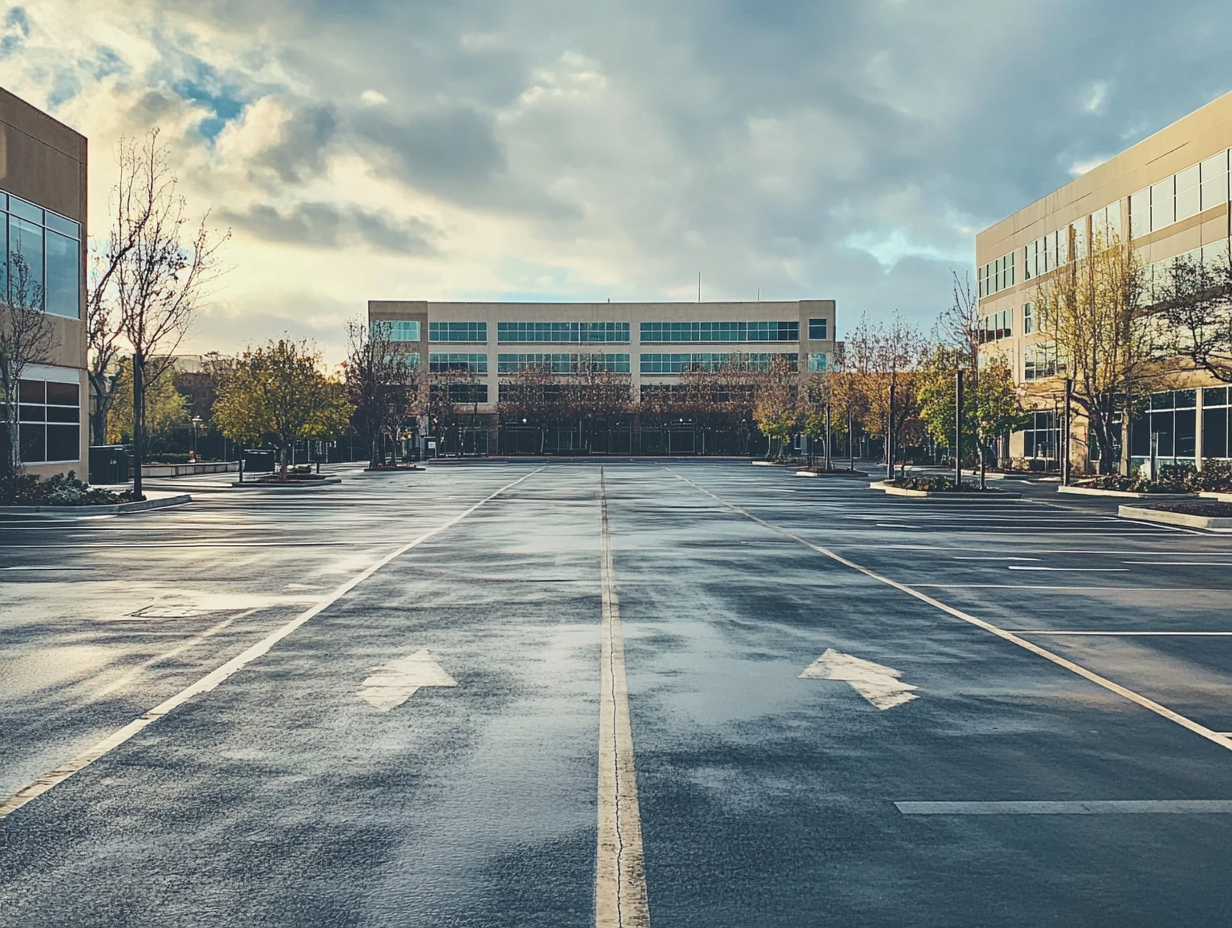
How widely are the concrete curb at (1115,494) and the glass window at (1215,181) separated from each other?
13040mm

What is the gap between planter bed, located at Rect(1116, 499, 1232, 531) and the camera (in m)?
25.7

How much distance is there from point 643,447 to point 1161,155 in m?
74.5

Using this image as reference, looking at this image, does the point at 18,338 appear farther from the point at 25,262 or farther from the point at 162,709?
the point at 162,709

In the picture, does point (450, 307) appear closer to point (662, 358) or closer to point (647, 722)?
point (662, 358)

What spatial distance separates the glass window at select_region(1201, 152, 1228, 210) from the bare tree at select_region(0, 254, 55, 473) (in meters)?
42.3

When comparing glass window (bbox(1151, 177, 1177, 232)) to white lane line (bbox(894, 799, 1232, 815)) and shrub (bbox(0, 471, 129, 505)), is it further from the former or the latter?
white lane line (bbox(894, 799, 1232, 815))

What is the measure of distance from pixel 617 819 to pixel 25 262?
3640 centimetres

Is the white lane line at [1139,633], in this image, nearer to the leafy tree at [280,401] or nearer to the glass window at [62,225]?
the glass window at [62,225]

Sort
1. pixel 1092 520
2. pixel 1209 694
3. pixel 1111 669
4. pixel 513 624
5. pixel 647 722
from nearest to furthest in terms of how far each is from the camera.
A: pixel 647 722
pixel 1209 694
pixel 1111 669
pixel 513 624
pixel 1092 520

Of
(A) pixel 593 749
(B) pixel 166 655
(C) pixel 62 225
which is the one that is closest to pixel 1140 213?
(C) pixel 62 225

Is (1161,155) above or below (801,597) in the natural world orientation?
above

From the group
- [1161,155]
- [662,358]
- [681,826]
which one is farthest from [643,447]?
[681,826]

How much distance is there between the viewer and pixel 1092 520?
2838cm

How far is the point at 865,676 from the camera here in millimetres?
9469
